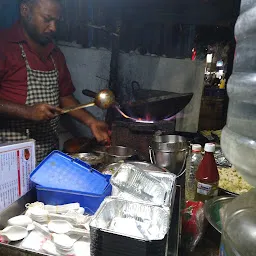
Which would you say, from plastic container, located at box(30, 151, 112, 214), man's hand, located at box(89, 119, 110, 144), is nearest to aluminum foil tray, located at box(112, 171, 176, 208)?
plastic container, located at box(30, 151, 112, 214)

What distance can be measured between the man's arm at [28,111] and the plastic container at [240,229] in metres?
1.86

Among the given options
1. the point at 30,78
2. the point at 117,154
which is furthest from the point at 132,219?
the point at 30,78

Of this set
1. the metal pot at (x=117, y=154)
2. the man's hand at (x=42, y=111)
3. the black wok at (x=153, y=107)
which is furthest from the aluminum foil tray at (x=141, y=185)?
the black wok at (x=153, y=107)

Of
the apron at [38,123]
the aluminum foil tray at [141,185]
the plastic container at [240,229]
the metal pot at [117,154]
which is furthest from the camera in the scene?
the apron at [38,123]

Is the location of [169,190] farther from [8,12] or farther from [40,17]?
[8,12]

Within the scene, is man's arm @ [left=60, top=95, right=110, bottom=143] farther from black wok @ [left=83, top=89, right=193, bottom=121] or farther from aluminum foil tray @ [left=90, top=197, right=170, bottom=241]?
aluminum foil tray @ [left=90, top=197, right=170, bottom=241]

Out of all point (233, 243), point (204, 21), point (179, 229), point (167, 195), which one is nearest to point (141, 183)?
point (167, 195)

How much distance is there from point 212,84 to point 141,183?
270 inches

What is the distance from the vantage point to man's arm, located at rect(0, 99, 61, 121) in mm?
2467

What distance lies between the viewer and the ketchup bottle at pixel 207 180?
62.4 inches

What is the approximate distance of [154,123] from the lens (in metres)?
3.10

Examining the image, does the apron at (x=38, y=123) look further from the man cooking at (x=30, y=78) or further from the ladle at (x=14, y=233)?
the ladle at (x=14, y=233)

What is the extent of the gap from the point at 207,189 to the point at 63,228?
862mm

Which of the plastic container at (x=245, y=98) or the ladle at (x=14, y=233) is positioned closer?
the plastic container at (x=245, y=98)
